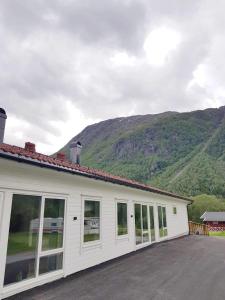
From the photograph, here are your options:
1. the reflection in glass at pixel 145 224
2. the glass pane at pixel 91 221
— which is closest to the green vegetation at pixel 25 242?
the glass pane at pixel 91 221

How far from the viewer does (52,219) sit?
5.57 m

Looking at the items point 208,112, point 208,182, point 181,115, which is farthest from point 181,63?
point 208,112

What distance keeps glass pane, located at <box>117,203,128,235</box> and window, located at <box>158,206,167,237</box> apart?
4.34 meters

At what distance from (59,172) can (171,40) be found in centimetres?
941

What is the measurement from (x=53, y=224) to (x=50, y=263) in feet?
2.79

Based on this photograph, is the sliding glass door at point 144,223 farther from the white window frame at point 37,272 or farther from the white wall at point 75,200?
the white window frame at point 37,272

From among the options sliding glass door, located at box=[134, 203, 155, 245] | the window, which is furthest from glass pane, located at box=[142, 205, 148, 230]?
the window

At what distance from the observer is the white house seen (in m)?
4.53

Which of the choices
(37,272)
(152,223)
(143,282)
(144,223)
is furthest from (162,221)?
(37,272)

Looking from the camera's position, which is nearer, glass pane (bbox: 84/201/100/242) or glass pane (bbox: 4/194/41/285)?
glass pane (bbox: 4/194/41/285)

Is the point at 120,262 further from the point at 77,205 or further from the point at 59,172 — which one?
the point at 59,172

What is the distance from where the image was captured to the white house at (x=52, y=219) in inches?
178

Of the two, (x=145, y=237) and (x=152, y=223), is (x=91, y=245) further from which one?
(x=152, y=223)

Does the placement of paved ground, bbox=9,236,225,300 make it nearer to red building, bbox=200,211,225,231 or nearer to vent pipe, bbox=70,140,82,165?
vent pipe, bbox=70,140,82,165
